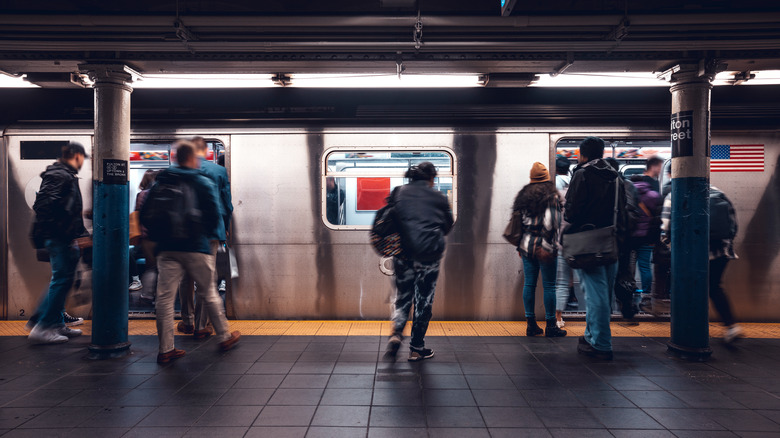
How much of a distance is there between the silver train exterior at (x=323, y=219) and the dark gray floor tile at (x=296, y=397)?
2021 mm

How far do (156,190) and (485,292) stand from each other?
3.50 meters

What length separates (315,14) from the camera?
145 inches

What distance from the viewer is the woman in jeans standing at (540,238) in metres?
4.54

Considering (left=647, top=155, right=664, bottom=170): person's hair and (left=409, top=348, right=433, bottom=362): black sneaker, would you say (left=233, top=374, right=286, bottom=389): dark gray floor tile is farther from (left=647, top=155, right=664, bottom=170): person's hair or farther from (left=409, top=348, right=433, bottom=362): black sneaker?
(left=647, top=155, right=664, bottom=170): person's hair

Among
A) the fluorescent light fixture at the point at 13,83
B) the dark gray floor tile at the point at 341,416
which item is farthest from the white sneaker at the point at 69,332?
the dark gray floor tile at the point at 341,416

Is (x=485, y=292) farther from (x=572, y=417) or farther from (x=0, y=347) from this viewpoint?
(x=0, y=347)

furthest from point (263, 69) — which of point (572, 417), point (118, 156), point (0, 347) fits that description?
point (572, 417)

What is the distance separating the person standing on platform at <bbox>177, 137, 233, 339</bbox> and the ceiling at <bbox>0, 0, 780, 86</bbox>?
2.89ft

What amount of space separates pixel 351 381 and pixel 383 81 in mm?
3191

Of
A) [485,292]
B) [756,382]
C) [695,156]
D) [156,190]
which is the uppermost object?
[695,156]

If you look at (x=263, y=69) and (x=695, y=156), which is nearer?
(x=695, y=156)

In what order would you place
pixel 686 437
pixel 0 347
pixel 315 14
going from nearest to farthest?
pixel 686 437 < pixel 315 14 < pixel 0 347

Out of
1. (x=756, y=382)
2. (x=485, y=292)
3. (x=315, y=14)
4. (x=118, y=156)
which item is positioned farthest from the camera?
(x=485, y=292)

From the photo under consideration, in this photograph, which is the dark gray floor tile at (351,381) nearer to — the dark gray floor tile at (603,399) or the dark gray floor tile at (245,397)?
the dark gray floor tile at (245,397)
